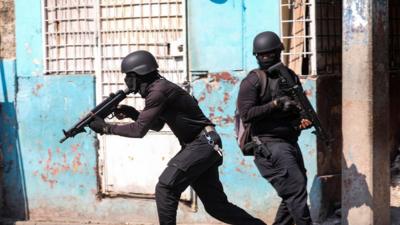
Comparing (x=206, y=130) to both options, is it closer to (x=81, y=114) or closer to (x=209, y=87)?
(x=209, y=87)

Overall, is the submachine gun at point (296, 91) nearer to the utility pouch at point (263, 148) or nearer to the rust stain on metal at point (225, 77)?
the utility pouch at point (263, 148)

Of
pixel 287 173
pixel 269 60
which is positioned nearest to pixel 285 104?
pixel 269 60

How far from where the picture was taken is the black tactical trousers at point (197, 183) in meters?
5.82

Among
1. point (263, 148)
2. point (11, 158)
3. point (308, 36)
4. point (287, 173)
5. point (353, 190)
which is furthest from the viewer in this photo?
point (11, 158)

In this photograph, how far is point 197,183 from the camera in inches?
239

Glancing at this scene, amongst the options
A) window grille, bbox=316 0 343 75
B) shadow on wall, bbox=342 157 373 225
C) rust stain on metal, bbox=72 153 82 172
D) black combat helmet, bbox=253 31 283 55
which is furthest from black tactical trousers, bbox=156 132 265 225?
rust stain on metal, bbox=72 153 82 172

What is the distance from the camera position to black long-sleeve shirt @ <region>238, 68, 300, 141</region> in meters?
5.73

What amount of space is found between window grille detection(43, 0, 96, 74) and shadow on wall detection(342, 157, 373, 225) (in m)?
2.84

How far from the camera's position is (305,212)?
5.64 metres

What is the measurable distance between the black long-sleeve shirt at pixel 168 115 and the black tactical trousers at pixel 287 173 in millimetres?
553

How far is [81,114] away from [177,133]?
202 cm

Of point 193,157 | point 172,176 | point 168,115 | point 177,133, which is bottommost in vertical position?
point 172,176

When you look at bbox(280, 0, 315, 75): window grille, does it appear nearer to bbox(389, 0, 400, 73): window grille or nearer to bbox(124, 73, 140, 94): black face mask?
bbox(389, 0, 400, 73): window grille

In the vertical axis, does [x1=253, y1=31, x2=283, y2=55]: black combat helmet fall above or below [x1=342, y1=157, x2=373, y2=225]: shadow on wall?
above
